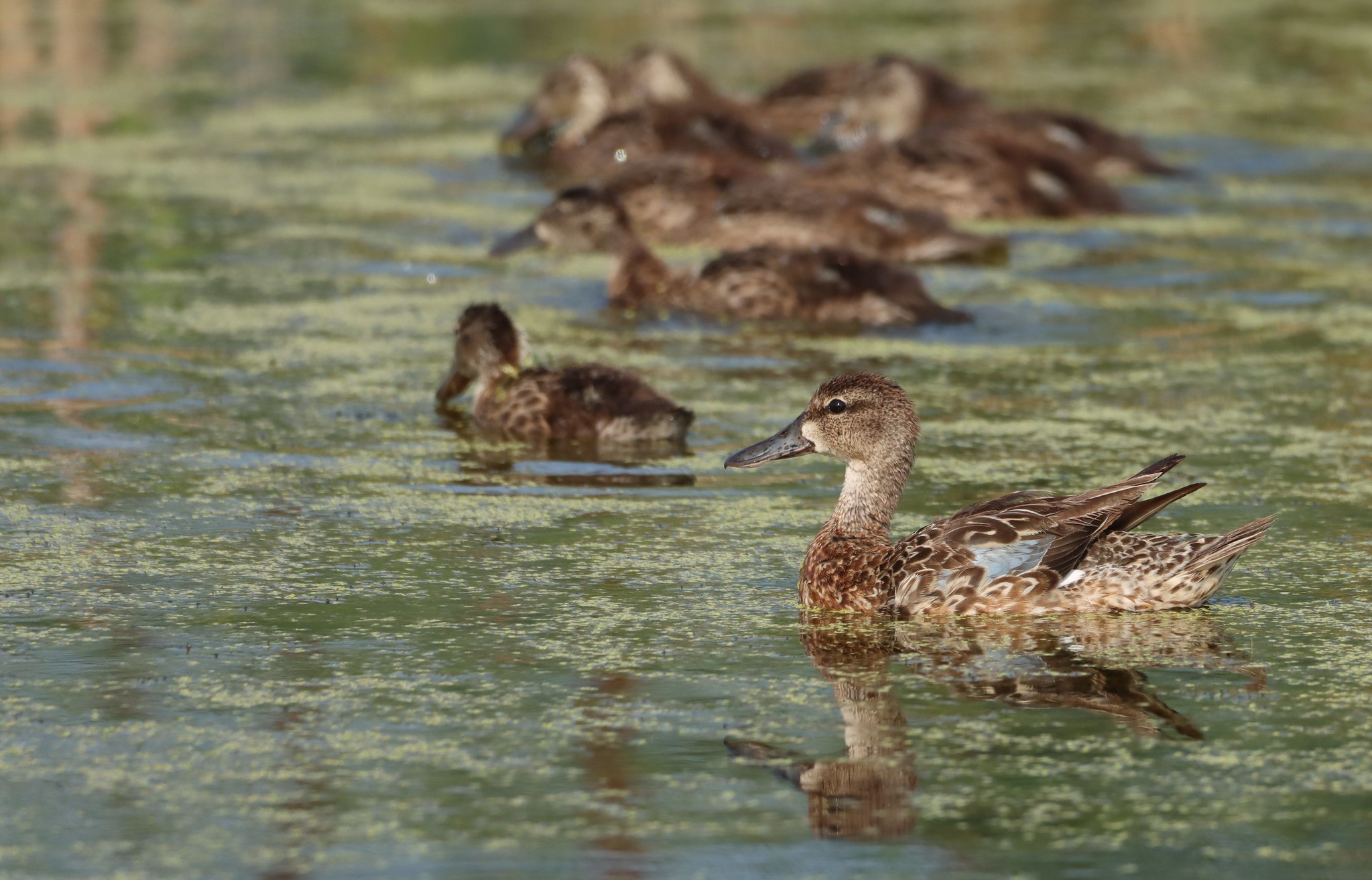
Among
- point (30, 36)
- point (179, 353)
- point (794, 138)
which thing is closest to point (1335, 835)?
point (179, 353)

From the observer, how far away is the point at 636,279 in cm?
1139

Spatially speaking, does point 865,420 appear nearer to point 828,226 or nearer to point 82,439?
point 82,439

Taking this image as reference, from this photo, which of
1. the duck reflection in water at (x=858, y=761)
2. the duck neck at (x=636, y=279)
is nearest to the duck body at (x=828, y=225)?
the duck neck at (x=636, y=279)

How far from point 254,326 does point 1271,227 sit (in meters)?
6.16

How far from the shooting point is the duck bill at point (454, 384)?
364 inches

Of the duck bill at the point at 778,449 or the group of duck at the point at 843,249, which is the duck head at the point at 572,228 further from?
the duck bill at the point at 778,449

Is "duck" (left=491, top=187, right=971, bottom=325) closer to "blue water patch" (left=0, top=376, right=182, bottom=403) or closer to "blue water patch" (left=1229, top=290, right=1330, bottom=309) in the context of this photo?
"blue water patch" (left=1229, top=290, right=1330, bottom=309)

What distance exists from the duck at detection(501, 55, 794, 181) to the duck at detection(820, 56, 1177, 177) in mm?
824

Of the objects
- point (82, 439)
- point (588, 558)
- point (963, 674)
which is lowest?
point (963, 674)

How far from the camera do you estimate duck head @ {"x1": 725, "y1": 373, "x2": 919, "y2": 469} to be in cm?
679

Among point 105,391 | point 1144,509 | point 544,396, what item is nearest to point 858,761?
point 1144,509

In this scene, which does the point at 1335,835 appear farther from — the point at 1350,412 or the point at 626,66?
the point at 626,66

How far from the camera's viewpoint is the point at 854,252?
11.3 metres

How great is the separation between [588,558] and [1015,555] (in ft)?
4.47
